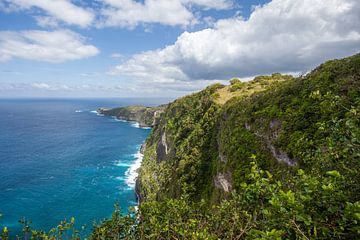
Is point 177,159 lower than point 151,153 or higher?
higher

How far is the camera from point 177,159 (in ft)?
198

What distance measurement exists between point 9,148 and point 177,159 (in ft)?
283

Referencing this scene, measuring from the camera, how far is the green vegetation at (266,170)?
5.25m

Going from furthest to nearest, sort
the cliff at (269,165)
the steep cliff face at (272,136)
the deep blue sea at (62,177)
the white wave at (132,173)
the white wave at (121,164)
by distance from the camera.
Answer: the white wave at (121,164) < the white wave at (132,173) < the deep blue sea at (62,177) < the steep cliff face at (272,136) < the cliff at (269,165)

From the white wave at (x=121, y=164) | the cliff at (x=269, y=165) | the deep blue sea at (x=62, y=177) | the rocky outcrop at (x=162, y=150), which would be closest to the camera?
the cliff at (x=269, y=165)

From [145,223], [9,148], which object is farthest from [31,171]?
[145,223]

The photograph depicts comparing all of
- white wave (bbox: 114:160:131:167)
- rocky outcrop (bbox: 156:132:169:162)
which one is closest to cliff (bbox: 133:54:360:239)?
rocky outcrop (bbox: 156:132:169:162)

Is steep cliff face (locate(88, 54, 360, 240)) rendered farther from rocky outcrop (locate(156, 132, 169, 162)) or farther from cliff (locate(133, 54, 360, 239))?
rocky outcrop (locate(156, 132, 169, 162))

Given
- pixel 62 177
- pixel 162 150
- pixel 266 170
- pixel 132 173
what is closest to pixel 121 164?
pixel 132 173

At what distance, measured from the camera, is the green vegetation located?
17.2ft

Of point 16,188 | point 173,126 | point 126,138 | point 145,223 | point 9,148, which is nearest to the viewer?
point 145,223

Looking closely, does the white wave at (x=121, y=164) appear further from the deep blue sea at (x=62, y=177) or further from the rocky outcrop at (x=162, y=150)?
the rocky outcrop at (x=162, y=150)

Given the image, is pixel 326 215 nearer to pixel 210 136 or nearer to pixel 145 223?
pixel 145 223

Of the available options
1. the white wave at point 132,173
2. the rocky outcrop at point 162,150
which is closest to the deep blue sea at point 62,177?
the white wave at point 132,173
